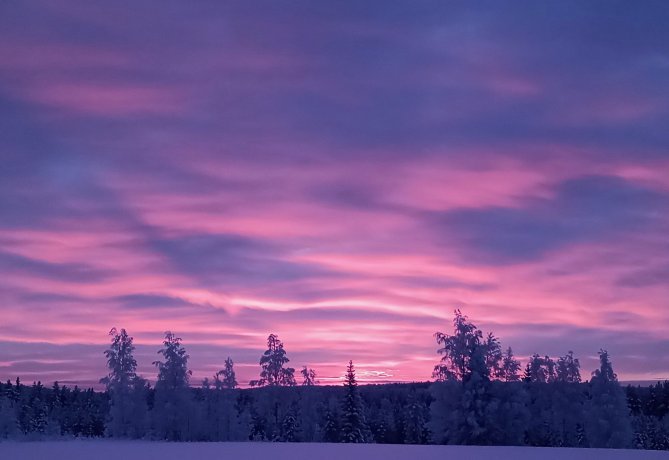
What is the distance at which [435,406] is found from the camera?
44.6 meters

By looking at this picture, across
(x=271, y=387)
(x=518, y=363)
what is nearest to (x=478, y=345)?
(x=518, y=363)

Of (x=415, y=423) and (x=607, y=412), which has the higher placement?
(x=607, y=412)

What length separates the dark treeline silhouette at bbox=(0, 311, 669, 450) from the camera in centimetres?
4356

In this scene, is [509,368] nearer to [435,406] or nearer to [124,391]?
[435,406]

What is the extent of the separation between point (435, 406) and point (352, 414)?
1695cm

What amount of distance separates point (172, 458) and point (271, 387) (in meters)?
49.0

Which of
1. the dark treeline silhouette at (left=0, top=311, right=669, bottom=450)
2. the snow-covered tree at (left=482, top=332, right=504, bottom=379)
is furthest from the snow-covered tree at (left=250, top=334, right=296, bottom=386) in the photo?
the snow-covered tree at (left=482, top=332, right=504, bottom=379)

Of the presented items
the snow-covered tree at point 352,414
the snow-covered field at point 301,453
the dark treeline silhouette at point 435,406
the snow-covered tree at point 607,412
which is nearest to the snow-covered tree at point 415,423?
the dark treeline silhouette at point 435,406

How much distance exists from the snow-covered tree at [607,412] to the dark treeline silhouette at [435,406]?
0.28 ft

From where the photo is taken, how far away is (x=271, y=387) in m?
64.6

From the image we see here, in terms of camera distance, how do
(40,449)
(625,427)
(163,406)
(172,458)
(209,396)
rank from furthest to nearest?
1. (209,396)
2. (163,406)
3. (625,427)
4. (40,449)
5. (172,458)

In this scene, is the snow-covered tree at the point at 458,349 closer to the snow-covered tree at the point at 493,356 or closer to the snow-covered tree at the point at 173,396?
the snow-covered tree at the point at 493,356

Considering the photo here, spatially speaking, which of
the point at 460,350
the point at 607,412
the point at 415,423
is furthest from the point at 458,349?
the point at 415,423

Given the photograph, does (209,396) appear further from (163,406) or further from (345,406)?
(345,406)
